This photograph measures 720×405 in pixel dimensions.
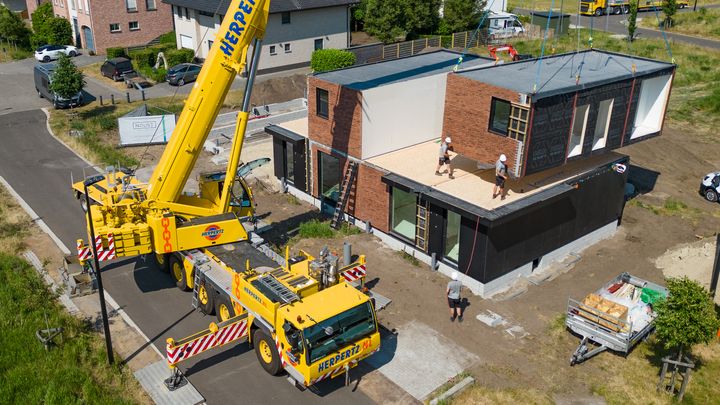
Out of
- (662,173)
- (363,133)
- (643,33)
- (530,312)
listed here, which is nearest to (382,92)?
(363,133)

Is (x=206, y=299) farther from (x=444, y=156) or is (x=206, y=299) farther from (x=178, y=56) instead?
(x=178, y=56)

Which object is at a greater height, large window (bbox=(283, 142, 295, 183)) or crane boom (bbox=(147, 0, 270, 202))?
crane boom (bbox=(147, 0, 270, 202))

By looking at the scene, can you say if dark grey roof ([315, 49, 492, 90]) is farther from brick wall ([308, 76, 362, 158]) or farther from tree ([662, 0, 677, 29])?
tree ([662, 0, 677, 29])

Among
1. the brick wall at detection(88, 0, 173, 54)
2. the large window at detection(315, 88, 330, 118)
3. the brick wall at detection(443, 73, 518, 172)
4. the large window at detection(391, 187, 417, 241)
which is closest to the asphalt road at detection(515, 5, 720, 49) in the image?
the large window at detection(315, 88, 330, 118)

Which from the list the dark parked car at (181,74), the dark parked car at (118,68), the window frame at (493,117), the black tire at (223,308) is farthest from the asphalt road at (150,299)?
the dark parked car at (118,68)

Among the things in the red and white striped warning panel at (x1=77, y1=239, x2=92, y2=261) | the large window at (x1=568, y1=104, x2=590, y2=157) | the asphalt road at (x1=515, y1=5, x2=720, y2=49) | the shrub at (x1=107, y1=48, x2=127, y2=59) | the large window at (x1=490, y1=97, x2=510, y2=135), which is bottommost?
the red and white striped warning panel at (x1=77, y1=239, x2=92, y2=261)

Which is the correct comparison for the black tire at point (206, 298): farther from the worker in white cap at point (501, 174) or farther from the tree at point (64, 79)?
the tree at point (64, 79)

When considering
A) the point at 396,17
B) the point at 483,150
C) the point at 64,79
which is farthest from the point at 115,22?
the point at 483,150

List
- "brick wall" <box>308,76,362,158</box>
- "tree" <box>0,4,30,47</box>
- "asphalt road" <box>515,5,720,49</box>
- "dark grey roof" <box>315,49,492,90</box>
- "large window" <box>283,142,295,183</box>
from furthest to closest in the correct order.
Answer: "asphalt road" <box>515,5,720,49</box>, "tree" <box>0,4,30,47</box>, "large window" <box>283,142,295,183</box>, "dark grey roof" <box>315,49,492,90</box>, "brick wall" <box>308,76,362,158</box>
